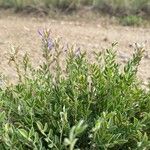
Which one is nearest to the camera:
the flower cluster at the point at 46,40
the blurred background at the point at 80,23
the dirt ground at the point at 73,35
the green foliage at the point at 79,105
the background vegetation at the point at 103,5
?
the green foliage at the point at 79,105

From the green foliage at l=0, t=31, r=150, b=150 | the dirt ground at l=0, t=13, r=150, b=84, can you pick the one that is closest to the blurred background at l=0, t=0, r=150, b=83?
the dirt ground at l=0, t=13, r=150, b=84

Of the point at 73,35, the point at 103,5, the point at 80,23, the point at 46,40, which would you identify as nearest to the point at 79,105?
the point at 46,40

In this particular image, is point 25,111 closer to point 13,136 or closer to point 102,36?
point 13,136

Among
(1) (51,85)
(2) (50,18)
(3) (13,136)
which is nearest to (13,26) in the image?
(2) (50,18)

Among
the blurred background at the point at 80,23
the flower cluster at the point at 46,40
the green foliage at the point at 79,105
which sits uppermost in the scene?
the flower cluster at the point at 46,40

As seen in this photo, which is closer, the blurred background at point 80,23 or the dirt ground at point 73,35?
the dirt ground at point 73,35

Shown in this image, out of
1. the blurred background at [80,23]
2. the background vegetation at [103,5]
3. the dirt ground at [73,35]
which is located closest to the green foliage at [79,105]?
the dirt ground at [73,35]

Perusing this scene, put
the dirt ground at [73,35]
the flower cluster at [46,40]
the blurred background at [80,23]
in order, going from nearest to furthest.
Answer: the flower cluster at [46,40] → the dirt ground at [73,35] → the blurred background at [80,23]

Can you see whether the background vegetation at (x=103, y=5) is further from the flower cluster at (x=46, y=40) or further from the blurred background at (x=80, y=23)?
the flower cluster at (x=46, y=40)
